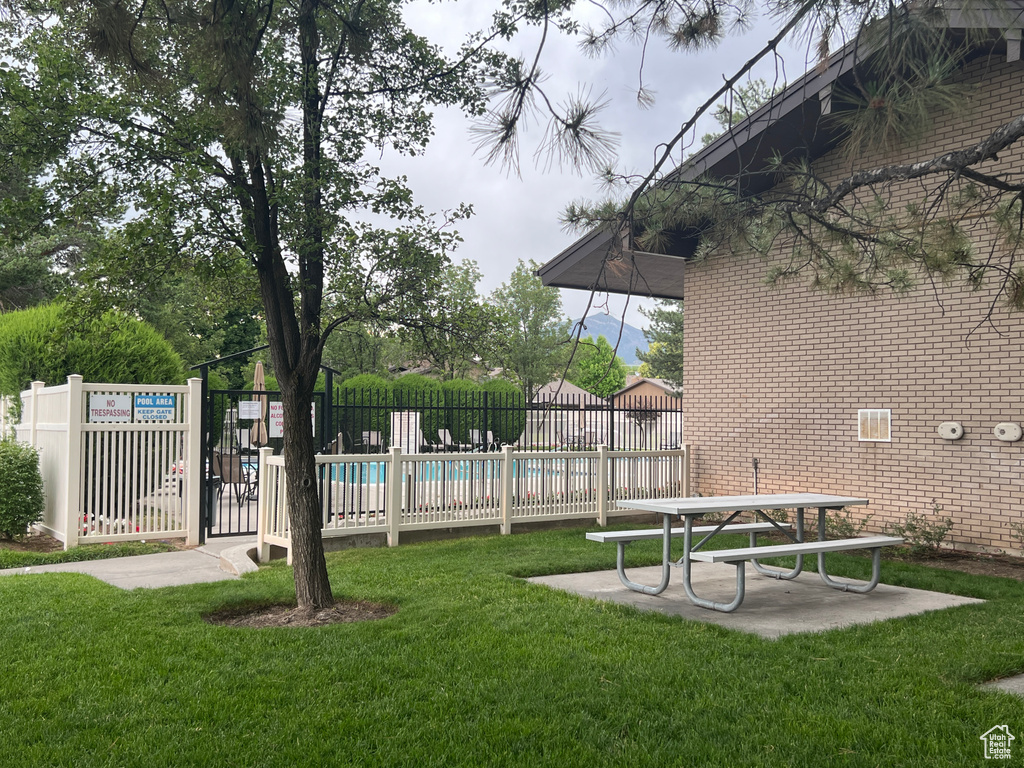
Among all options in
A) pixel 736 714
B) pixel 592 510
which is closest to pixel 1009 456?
pixel 592 510

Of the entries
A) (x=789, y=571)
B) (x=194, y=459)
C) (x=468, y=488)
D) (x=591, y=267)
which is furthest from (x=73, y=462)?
(x=789, y=571)

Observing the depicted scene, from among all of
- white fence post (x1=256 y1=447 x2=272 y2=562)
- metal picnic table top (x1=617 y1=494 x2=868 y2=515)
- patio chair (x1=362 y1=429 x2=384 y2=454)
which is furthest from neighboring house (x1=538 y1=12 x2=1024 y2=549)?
white fence post (x1=256 y1=447 x2=272 y2=562)

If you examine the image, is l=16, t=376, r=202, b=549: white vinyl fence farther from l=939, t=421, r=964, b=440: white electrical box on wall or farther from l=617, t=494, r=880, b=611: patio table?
l=939, t=421, r=964, b=440: white electrical box on wall

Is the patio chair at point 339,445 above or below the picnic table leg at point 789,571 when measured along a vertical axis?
above

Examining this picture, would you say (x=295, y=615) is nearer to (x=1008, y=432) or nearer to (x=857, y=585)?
(x=857, y=585)

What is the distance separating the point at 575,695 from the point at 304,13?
519cm

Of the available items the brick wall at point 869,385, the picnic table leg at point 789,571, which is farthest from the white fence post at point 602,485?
the picnic table leg at point 789,571

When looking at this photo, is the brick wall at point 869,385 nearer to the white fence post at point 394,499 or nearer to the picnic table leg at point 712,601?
the picnic table leg at point 712,601

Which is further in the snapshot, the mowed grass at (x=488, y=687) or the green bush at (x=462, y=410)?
the green bush at (x=462, y=410)

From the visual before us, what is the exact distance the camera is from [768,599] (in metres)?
6.77

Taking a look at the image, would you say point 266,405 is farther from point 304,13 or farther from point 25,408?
point 304,13

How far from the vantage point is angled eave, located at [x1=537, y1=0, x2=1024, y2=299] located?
21.9 feet

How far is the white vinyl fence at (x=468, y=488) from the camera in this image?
9414 millimetres

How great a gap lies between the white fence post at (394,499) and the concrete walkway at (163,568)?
5.31ft
